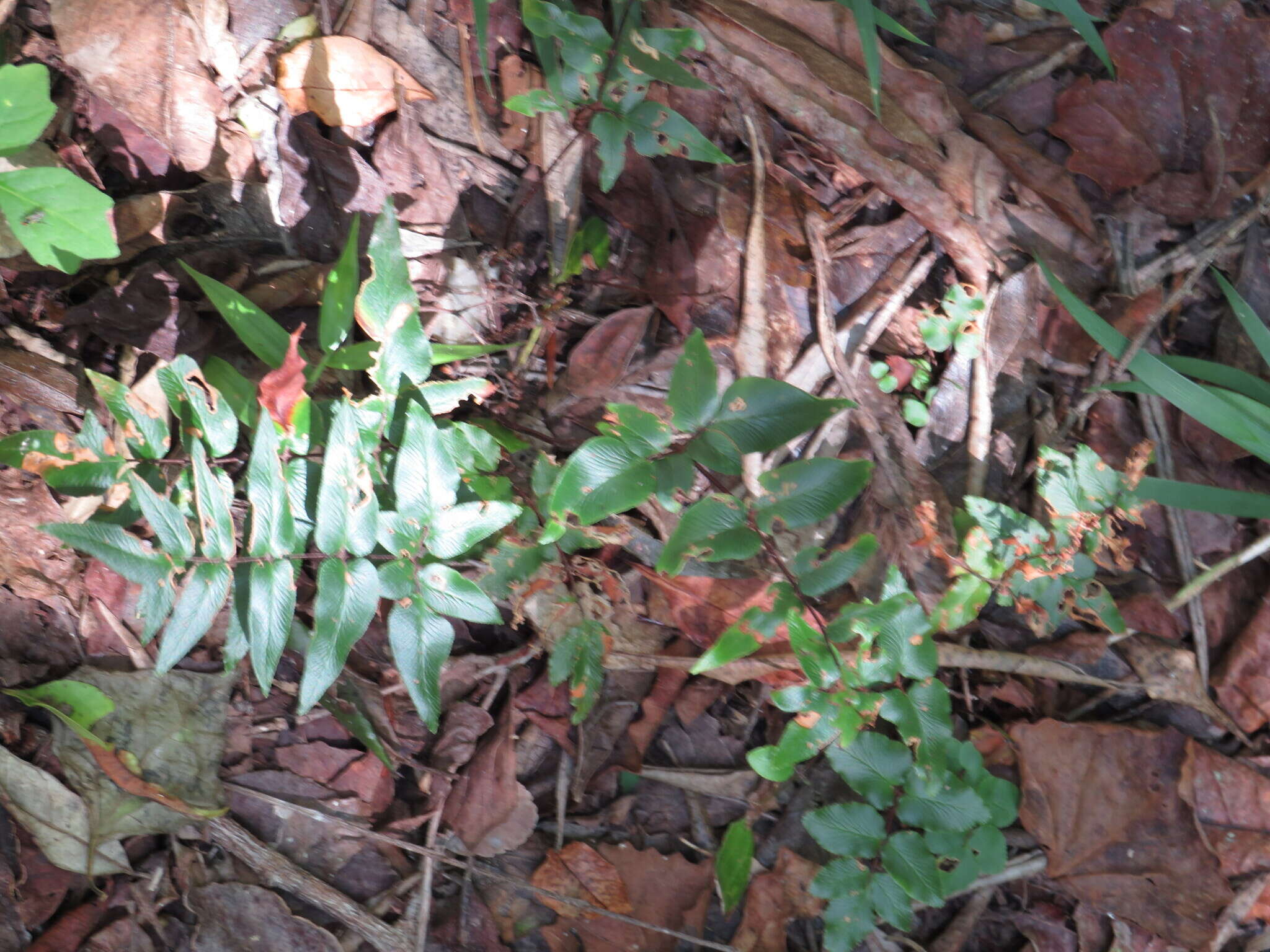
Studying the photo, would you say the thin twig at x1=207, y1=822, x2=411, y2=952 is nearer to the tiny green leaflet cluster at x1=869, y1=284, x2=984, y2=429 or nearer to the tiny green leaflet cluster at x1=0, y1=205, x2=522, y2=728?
the tiny green leaflet cluster at x1=0, y1=205, x2=522, y2=728

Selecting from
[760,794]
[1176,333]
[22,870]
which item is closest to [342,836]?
[22,870]

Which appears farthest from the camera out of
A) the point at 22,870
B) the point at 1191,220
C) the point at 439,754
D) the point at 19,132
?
the point at 1191,220

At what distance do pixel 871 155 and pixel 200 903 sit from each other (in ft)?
7.79

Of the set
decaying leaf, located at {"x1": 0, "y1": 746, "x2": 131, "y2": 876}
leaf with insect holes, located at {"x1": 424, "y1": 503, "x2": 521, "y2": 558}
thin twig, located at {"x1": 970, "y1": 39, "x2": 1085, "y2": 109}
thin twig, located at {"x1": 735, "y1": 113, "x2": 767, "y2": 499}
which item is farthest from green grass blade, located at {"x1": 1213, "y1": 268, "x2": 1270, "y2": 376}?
decaying leaf, located at {"x1": 0, "y1": 746, "x2": 131, "y2": 876}

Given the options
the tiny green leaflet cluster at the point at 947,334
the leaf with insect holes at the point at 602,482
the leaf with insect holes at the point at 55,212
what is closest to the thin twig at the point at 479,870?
the leaf with insect holes at the point at 602,482

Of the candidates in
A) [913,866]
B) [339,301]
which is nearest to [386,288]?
[339,301]

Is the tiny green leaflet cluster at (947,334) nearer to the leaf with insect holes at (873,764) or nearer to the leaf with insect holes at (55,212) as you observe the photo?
the leaf with insect holes at (873,764)

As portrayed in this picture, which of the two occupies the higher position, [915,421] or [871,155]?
[871,155]

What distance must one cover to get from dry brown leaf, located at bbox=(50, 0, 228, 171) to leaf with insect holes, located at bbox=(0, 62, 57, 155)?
351 mm

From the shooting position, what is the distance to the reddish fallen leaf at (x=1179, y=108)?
2139mm

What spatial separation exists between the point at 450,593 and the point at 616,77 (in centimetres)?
111

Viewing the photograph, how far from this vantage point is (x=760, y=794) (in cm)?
205

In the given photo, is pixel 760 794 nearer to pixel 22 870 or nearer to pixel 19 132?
pixel 22 870

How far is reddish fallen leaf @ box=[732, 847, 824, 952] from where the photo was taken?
1.99 meters
